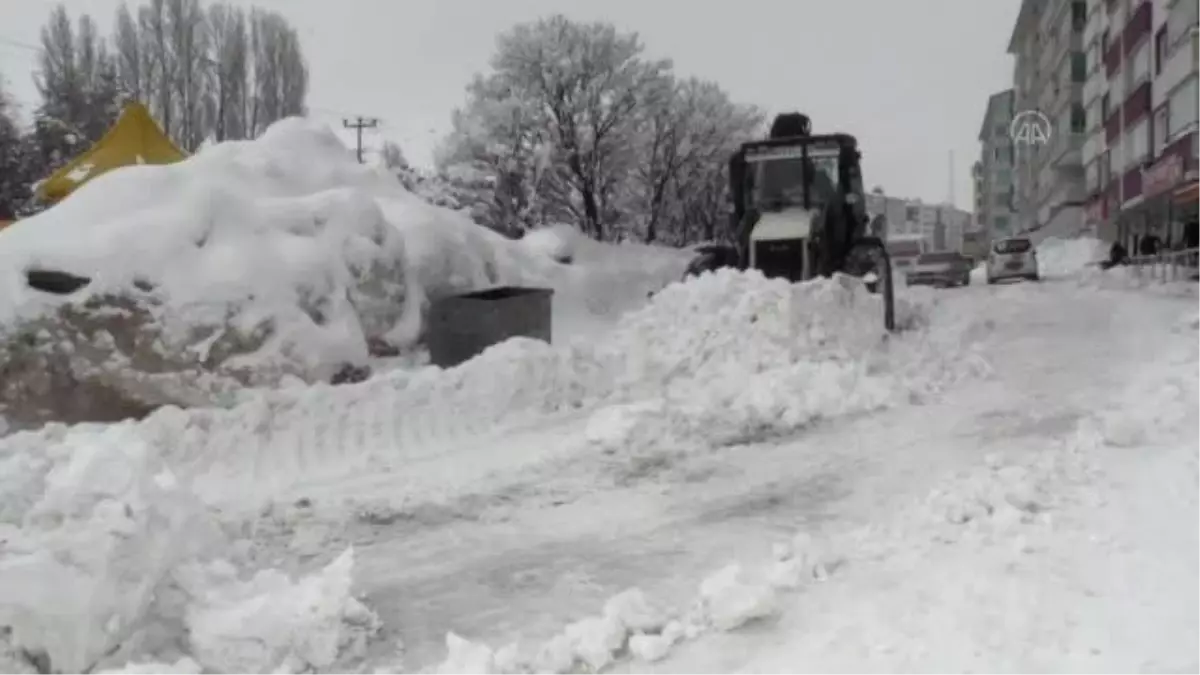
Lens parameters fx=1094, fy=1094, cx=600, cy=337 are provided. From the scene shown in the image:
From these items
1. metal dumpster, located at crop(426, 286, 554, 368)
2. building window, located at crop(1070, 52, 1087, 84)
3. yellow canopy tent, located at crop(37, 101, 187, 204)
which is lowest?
metal dumpster, located at crop(426, 286, 554, 368)

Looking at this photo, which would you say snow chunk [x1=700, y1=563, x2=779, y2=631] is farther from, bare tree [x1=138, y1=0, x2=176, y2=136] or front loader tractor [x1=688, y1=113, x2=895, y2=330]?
bare tree [x1=138, y1=0, x2=176, y2=136]

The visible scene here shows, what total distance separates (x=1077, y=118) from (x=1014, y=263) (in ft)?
94.4

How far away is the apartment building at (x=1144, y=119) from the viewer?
95.4 ft

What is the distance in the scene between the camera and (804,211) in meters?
15.3

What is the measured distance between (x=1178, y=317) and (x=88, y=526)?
45.6 ft

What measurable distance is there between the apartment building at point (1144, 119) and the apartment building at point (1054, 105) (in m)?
4.38

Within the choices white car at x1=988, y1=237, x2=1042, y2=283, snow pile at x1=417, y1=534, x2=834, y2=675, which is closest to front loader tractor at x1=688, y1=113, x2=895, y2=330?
snow pile at x1=417, y1=534, x2=834, y2=675

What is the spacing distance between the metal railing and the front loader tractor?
13.1m

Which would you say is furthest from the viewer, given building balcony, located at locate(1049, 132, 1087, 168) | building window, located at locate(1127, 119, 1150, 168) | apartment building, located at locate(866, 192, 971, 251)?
apartment building, located at locate(866, 192, 971, 251)

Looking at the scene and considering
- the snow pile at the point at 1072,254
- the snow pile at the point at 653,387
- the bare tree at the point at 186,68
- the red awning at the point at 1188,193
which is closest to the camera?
the snow pile at the point at 653,387

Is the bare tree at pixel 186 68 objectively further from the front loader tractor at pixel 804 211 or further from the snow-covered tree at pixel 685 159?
the front loader tractor at pixel 804 211

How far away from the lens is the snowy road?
4.92 metres

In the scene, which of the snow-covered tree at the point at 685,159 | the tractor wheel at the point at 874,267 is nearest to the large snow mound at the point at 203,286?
the tractor wheel at the point at 874,267

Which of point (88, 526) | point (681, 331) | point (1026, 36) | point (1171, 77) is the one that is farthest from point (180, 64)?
Result: point (1026, 36)
